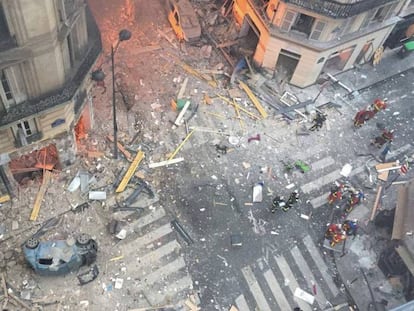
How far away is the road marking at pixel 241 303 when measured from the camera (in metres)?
24.5

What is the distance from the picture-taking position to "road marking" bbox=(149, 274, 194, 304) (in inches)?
950

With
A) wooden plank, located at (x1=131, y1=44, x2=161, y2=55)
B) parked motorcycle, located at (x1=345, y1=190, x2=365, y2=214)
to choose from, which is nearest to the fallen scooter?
parked motorcycle, located at (x1=345, y1=190, x2=365, y2=214)

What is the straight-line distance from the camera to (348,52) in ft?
110

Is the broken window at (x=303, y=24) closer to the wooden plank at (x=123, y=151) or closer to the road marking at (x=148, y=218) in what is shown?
the wooden plank at (x=123, y=151)

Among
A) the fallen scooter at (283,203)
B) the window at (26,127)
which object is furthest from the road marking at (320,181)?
the window at (26,127)

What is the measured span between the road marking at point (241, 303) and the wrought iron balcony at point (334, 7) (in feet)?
56.1

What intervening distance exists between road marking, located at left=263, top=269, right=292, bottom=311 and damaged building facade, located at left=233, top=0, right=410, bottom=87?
14.7 metres

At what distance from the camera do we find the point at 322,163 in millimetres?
30641

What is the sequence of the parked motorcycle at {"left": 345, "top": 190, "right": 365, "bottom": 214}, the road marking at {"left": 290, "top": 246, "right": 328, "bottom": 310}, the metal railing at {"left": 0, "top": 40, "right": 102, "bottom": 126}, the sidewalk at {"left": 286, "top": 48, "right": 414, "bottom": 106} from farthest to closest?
1. the sidewalk at {"left": 286, "top": 48, "right": 414, "bottom": 106}
2. the parked motorcycle at {"left": 345, "top": 190, "right": 365, "bottom": 214}
3. the road marking at {"left": 290, "top": 246, "right": 328, "bottom": 310}
4. the metal railing at {"left": 0, "top": 40, "right": 102, "bottom": 126}

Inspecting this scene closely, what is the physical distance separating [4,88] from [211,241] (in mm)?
13606

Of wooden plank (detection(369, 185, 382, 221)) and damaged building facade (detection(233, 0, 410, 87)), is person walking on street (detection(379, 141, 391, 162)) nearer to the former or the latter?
wooden plank (detection(369, 185, 382, 221))

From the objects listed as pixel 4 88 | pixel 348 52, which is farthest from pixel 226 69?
pixel 4 88

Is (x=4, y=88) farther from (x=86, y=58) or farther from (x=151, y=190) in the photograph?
(x=151, y=190)

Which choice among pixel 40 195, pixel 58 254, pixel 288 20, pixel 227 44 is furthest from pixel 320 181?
pixel 40 195
